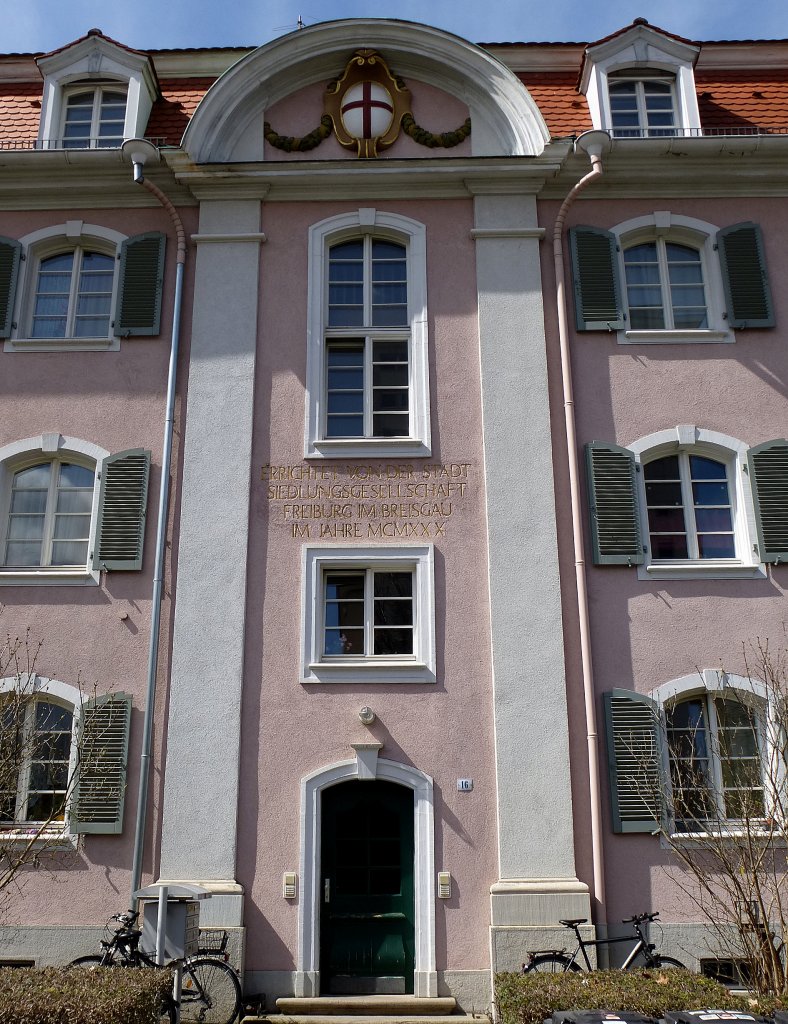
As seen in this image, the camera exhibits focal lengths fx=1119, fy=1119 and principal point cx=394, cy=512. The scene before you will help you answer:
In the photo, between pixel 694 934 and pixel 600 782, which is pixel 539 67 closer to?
pixel 600 782

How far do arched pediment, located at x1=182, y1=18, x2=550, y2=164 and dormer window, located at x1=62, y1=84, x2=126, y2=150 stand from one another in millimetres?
1583

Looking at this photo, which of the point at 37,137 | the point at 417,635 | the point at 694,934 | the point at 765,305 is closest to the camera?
the point at 694,934

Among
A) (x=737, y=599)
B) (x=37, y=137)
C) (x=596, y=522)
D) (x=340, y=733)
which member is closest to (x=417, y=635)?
(x=340, y=733)

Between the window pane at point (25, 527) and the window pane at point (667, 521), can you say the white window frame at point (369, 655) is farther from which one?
the window pane at point (25, 527)

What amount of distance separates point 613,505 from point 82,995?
8.91 m

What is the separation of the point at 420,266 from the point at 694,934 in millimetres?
9448

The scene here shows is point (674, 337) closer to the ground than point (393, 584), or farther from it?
farther from it

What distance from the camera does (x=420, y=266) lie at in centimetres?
1595

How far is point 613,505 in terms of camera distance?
1466 cm

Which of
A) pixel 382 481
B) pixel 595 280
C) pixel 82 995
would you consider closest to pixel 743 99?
pixel 595 280

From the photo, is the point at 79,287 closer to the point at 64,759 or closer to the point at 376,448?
the point at 376,448

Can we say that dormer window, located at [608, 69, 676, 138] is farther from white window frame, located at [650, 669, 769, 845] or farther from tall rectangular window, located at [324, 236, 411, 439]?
white window frame, located at [650, 669, 769, 845]

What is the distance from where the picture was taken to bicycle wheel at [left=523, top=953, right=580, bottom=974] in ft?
40.3

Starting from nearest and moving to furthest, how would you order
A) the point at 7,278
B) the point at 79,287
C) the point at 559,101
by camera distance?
the point at 7,278, the point at 79,287, the point at 559,101
